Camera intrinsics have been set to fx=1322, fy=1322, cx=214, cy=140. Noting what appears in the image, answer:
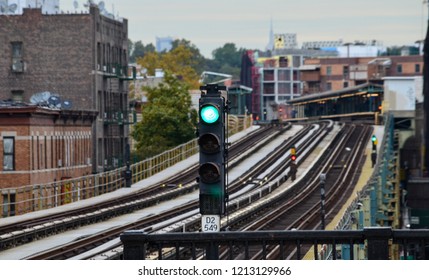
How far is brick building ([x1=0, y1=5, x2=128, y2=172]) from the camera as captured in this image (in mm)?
93688

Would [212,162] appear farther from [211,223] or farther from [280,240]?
[280,240]

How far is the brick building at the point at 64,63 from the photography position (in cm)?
9369

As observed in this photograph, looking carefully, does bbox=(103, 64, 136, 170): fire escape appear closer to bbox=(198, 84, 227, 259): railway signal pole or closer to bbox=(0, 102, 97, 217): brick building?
bbox=(0, 102, 97, 217): brick building

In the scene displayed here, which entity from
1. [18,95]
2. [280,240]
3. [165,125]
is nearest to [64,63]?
[18,95]

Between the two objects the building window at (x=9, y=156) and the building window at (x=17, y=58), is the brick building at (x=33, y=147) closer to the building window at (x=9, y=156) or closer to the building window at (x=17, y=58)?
the building window at (x=9, y=156)

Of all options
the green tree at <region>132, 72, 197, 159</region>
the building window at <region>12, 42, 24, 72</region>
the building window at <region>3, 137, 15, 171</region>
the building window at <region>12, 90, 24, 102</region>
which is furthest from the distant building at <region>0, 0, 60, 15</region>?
the building window at <region>3, 137, 15, 171</region>

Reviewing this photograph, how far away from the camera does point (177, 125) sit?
357 ft

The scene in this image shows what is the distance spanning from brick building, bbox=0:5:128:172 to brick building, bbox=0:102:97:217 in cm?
1640

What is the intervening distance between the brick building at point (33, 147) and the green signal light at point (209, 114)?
42989 millimetres

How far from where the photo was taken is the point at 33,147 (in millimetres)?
67250

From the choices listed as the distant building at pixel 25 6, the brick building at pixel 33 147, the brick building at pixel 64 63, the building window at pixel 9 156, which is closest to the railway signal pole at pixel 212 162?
the brick building at pixel 33 147

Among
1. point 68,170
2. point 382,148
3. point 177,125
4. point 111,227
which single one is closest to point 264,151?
point 177,125

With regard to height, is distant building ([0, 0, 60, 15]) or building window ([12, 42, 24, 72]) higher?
distant building ([0, 0, 60, 15])

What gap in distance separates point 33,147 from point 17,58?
2962 centimetres
